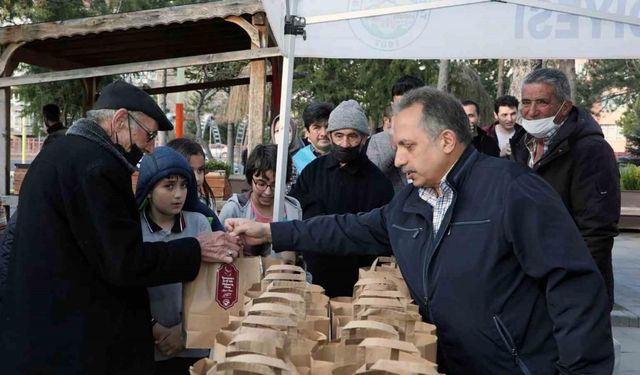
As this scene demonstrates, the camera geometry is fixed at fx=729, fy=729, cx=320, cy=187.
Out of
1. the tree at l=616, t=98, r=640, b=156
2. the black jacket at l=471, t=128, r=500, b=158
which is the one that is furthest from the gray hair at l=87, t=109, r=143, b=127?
the tree at l=616, t=98, r=640, b=156

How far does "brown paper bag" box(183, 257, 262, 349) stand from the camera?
291cm

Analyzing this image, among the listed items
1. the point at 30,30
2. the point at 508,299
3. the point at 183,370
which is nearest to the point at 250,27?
the point at 30,30

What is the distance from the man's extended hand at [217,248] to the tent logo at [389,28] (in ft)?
5.08

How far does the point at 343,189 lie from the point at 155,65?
680 cm

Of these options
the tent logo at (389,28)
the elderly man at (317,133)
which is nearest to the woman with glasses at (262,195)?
the tent logo at (389,28)

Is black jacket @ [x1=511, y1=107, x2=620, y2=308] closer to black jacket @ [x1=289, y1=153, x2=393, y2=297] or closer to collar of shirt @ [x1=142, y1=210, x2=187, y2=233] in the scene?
black jacket @ [x1=289, y1=153, x2=393, y2=297]

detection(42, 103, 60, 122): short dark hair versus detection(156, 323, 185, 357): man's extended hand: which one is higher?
detection(42, 103, 60, 122): short dark hair

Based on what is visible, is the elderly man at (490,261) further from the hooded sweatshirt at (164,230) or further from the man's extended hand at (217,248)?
the hooded sweatshirt at (164,230)

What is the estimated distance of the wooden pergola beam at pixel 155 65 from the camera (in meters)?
9.82

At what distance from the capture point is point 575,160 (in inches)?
152

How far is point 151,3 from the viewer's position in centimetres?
1745

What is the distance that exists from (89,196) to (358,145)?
6.76ft

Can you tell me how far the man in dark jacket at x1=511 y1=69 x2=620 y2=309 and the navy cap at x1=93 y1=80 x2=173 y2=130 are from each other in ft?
7.27

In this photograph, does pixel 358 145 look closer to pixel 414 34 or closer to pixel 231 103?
pixel 414 34
